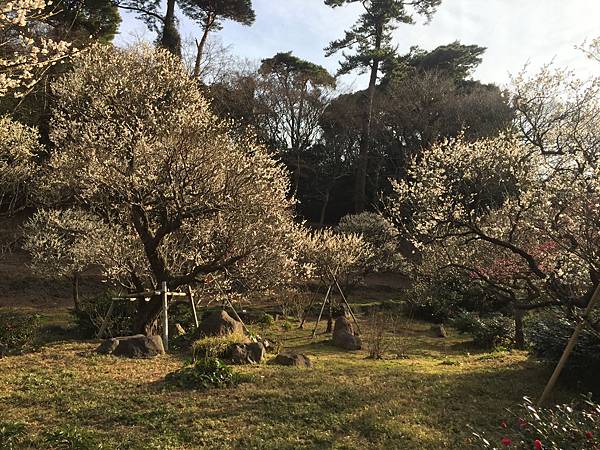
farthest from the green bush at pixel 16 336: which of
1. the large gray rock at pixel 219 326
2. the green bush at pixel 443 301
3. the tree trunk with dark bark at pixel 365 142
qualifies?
the tree trunk with dark bark at pixel 365 142

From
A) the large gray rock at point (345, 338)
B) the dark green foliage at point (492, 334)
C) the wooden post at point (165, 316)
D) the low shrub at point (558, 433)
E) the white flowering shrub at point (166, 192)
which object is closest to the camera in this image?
the low shrub at point (558, 433)

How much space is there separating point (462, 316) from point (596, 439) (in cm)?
1303

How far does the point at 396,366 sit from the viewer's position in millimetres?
10820

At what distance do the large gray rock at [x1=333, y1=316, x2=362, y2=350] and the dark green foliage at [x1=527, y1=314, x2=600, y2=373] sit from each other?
5.48 m

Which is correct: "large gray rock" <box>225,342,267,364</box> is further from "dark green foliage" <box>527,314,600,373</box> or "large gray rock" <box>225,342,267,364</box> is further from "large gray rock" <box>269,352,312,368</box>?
"dark green foliage" <box>527,314,600,373</box>

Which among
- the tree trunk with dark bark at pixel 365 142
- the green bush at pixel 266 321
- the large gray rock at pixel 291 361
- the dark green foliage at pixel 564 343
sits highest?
the tree trunk with dark bark at pixel 365 142

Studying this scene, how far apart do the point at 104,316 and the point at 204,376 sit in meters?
7.05

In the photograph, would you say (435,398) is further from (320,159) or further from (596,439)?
(320,159)

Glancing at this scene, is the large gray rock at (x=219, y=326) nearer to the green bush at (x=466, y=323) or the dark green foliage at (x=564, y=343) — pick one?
the dark green foliage at (x=564, y=343)

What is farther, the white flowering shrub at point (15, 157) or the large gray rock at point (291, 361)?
the white flowering shrub at point (15, 157)

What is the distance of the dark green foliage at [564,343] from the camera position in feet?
27.7

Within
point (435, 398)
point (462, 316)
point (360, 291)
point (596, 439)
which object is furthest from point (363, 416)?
point (360, 291)

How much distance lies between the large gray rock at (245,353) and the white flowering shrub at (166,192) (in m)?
2.97

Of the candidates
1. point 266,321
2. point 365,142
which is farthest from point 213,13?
point 266,321
